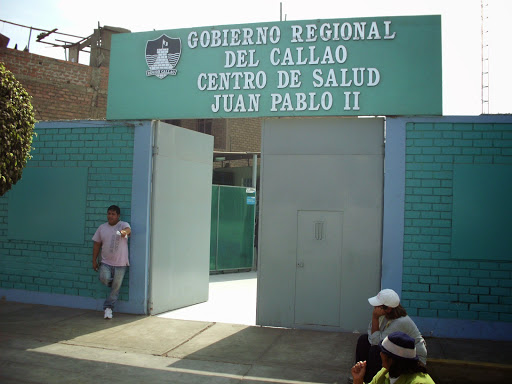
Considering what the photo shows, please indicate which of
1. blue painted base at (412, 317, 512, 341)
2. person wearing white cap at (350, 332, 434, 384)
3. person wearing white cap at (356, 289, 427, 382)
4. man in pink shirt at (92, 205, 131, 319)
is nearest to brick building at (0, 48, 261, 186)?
man in pink shirt at (92, 205, 131, 319)

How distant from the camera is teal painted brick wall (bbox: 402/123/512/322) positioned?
7484 millimetres

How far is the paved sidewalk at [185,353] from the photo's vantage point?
5980 mm

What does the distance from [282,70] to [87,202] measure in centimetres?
399

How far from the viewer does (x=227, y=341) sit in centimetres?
740

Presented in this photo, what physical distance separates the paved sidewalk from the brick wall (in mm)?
8412

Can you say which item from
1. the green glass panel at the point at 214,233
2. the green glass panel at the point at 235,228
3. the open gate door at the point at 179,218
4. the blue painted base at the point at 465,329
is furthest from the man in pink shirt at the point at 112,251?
the green glass panel at the point at 235,228

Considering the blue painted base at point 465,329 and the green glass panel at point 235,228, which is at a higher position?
the green glass panel at point 235,228

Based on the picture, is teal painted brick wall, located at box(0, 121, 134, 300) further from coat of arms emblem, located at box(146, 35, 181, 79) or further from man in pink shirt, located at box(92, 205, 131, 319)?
coat of arms emblem, located at box(146, 35, 181, 79)

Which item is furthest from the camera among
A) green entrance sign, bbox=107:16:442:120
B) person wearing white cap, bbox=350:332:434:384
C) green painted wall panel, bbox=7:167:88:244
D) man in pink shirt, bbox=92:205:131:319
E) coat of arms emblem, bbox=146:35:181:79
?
green painted wall panel, bbox=7:167:88:244

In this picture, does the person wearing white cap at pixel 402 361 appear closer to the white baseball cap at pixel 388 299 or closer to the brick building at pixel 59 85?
the white baseball cap at pixel 388 299

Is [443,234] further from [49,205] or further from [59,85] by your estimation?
[59,85]

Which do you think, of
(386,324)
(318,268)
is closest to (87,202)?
(318,268)

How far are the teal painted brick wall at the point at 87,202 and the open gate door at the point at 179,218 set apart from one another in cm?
48

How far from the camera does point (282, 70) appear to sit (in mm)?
8258
